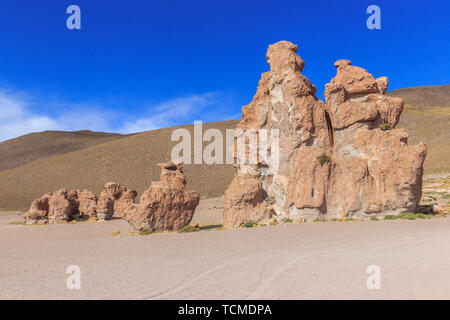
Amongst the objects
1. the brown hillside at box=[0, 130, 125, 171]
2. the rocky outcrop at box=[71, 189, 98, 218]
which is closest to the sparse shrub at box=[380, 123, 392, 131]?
the rocky outcrop at box=[71, 189, 98, 218]

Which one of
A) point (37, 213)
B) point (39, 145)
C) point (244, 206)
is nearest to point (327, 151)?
point (244, 206)

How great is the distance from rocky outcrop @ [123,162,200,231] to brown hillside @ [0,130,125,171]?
106108 mm

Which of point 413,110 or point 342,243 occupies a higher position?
point 413,110

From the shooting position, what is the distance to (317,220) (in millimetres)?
15031

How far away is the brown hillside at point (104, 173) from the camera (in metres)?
50.4

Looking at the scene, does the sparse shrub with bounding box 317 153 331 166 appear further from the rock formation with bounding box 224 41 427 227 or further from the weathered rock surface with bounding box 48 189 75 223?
the weathered rock surface with bounding box 48 189 75 223

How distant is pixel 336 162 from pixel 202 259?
31.8 feet

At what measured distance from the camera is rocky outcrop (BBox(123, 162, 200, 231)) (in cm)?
1465

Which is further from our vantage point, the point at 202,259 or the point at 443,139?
the point at 443,139

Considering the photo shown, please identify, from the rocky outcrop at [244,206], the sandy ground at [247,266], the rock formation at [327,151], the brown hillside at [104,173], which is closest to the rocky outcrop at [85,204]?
the rock formation at [327,151]

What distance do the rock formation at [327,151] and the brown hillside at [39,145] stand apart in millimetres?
107344
